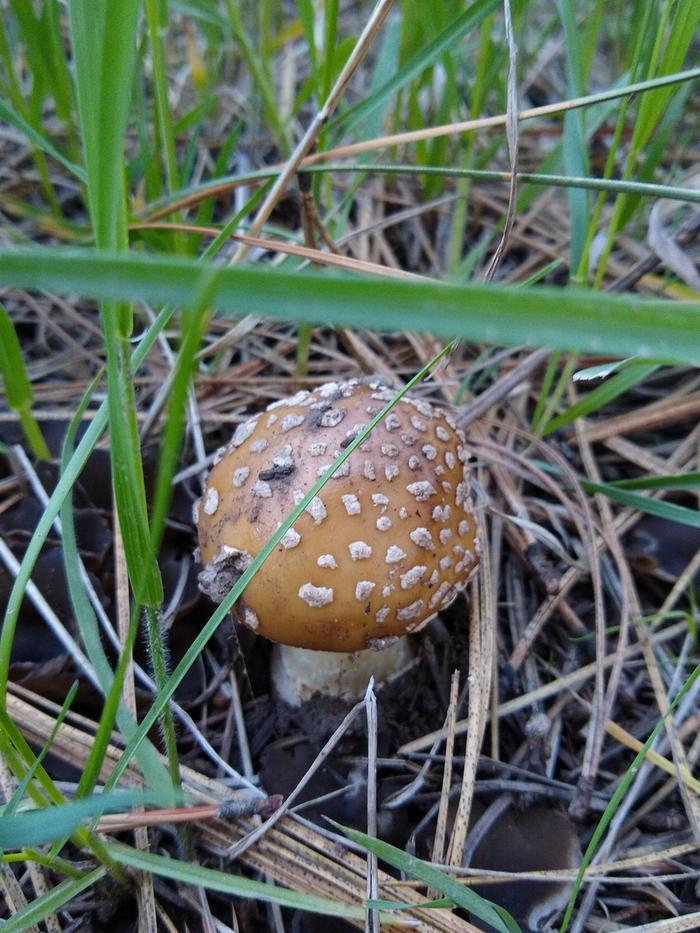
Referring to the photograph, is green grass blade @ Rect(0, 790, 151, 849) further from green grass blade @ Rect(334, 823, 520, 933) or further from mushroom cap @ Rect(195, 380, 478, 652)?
mushroom cap @ Rect(195, 380, 478, 652)

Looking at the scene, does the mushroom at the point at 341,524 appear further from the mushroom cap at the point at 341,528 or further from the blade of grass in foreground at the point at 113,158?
the blade of grass in foreground at the point at 113,158

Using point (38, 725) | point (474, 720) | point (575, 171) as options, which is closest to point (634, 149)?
point (575, 171)

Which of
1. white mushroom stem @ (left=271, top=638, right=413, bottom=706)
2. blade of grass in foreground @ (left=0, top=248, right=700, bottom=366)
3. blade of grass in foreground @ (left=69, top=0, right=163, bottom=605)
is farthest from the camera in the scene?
white mushroom stem @ (left=271, top=638, right=413, bottom=706)

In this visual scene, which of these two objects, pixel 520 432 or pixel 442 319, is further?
pixel 520 432

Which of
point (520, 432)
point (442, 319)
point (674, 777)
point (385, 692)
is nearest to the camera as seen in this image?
point (442, 319)

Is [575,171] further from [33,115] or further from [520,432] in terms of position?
[33,115]

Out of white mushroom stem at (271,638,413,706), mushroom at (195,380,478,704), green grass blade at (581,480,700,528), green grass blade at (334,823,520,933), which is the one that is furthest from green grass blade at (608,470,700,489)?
green grass blade at (334,823,520,933)

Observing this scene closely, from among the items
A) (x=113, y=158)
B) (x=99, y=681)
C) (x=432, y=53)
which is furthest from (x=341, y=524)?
(x=432, y=53)
